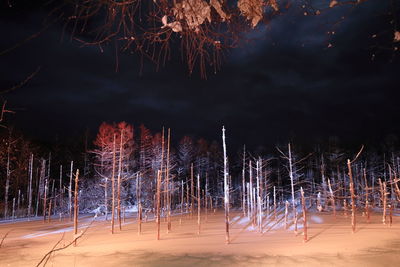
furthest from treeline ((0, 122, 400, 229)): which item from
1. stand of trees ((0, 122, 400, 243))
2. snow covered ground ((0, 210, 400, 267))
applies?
snow covered ground ((0, 210, 400, 267))

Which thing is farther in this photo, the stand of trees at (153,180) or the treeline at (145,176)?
the treeline at (145,176)

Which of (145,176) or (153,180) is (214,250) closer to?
(153,180)

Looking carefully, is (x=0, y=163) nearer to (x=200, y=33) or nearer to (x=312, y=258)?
(x=312, y=258)

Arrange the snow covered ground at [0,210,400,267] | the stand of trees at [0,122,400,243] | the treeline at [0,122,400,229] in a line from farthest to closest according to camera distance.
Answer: the treeline at [0,122,400,229], the stand of trees at [0,122,400,243], the snow covered ground at [0,210,400,267]

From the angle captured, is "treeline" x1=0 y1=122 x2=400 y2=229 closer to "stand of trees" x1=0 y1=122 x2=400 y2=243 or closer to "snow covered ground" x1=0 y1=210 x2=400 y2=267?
"stand of trees" x1=0 y1=122 x2=400 y2=243

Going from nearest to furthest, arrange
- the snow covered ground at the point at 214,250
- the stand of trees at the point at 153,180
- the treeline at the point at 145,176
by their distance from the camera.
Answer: the snow covered ground at the point at 214,250, the stand of trees at the point at 153,180, the treeline at the point at 145,176

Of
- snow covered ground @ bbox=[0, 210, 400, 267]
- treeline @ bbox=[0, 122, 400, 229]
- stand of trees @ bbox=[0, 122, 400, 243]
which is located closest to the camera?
snow covered ground @ bbox=[0, 210, 400, 267]

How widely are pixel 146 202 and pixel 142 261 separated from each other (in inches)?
940

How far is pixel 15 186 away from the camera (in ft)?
104

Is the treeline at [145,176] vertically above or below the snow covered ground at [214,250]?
above

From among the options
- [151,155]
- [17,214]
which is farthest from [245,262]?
[151,155]

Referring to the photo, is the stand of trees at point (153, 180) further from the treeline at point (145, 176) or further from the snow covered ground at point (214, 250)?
the snow covered ground at point (214, 250)

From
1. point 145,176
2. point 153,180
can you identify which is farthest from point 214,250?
point 145,176

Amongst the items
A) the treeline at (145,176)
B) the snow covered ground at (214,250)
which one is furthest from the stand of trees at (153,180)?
the snow covered ground at (214,250)
